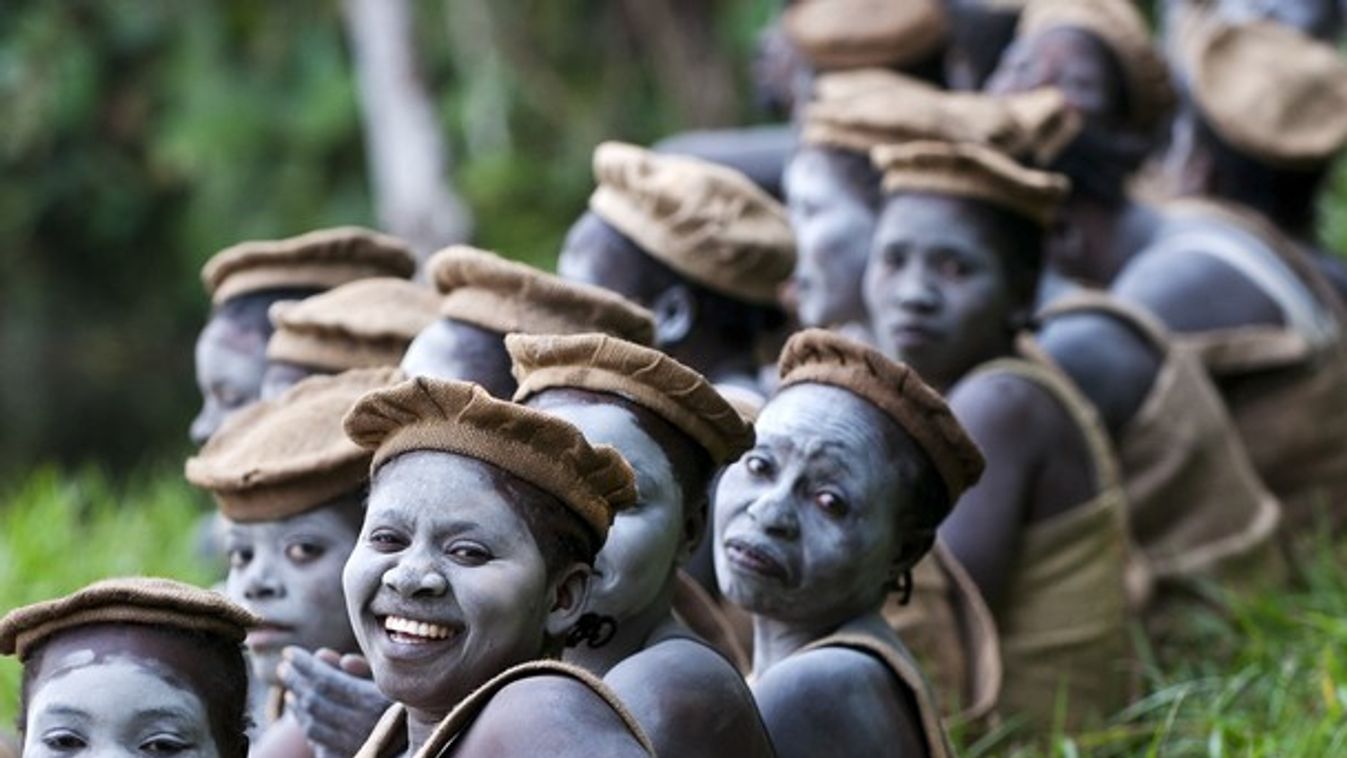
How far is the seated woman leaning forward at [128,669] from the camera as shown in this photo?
4.23 meters

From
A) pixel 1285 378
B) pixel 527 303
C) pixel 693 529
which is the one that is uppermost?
pixel 527 303

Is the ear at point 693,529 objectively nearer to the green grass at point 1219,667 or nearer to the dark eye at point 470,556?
the dark eye at point 470,556

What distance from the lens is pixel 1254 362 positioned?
754 centimetres

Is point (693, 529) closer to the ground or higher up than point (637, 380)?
closer to the ground

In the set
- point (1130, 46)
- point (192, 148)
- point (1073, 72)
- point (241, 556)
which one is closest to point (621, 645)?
point (241, 556)

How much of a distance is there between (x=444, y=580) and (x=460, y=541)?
55 millimetres

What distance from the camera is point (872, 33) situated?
327 inches

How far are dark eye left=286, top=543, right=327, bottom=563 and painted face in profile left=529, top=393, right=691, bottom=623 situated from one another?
88 cm

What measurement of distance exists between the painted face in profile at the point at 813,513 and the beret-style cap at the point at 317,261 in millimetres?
1695

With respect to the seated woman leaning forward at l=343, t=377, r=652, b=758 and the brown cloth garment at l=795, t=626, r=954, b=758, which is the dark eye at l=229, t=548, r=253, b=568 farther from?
the seated woman leaning forward at l=343, t=377, r=652, b=758

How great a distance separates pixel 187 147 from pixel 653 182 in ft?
24.0

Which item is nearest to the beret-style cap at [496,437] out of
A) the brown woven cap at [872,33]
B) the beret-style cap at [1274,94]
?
the brown woven cap at [872,33]

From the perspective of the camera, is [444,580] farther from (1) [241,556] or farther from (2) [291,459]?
(1) [241,556]

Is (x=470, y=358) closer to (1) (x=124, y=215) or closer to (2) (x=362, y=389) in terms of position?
(2) (x=362, y=389)
